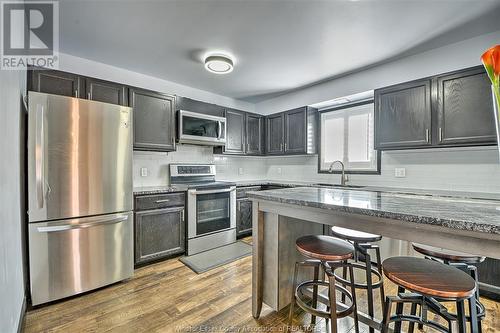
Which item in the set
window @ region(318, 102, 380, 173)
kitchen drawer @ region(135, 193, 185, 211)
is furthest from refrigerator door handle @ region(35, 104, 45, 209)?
window @ region(318, 102, 380, 173)

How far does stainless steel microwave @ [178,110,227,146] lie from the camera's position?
3.29 meters

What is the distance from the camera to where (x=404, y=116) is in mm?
2738

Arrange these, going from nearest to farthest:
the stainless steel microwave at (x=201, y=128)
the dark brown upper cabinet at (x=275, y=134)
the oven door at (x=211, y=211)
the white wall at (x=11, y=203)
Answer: the white wall at (x=11, y=203) → the oven door at (x=211, y=211) → the stainless steel microwave at (x=201, y=128) → the dark brown upper cabinet at (x=275, y=134)

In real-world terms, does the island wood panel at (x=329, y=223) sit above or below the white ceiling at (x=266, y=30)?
below

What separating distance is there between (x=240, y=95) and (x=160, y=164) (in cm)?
202

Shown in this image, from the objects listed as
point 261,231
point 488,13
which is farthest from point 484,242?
point 488,13

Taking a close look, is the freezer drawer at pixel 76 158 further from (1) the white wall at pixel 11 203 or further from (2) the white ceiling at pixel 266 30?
(2) the white ceiling at pixel 266 30

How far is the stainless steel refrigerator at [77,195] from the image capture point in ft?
6.35

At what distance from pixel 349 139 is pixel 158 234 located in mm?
3136

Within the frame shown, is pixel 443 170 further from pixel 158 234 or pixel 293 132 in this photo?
pixel 158 234

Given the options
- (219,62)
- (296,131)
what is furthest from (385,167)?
(219,62)

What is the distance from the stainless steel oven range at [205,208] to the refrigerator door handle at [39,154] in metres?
1.49

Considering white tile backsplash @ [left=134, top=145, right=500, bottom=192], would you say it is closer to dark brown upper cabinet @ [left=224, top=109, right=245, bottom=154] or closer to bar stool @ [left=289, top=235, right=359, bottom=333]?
dark brown upper cabinet @ [left=224, top=109, right=245, bottom=154]

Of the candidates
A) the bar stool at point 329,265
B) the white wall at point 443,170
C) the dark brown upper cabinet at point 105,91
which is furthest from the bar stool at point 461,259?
the dark brown upper cabinet at point 105,91
